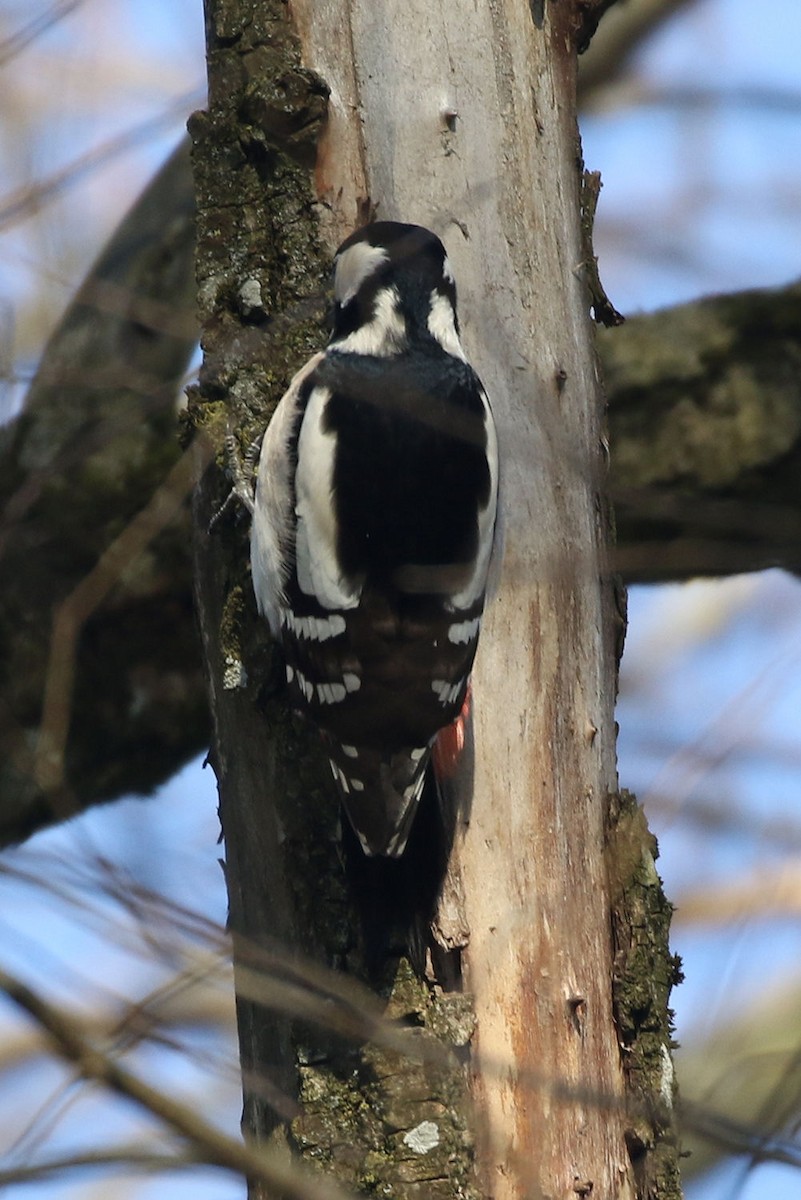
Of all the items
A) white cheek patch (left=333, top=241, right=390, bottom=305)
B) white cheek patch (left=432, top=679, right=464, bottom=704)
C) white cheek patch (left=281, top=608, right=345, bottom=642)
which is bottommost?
white cheek patch (left=432, top=679, right=464, bottom=704)

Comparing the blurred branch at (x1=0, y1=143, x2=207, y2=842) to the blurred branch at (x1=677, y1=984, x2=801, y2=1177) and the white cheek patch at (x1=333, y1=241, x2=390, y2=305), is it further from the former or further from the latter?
the blurred branch at (x1=677, y1=984, x2=801, y2=1177)

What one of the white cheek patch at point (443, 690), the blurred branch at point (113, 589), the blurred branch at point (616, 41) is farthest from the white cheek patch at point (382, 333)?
the blurred branch at point (616, 41)

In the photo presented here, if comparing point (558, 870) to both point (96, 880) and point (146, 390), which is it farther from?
point (146, 390)

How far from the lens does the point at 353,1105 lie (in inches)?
101

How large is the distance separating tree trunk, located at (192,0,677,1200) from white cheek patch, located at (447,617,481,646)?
171 mm

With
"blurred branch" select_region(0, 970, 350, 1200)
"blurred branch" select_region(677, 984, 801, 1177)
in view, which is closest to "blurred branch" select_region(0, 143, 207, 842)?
"blurred branch" select_region(677, 984, 801, 1177)

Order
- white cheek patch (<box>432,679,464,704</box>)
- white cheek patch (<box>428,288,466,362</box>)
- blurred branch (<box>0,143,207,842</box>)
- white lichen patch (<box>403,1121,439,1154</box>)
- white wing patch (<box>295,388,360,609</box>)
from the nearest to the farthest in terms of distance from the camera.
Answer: white lichen patch (<box>403,1121,439,1154</box>)
white cheek patch (<box>432,679,464,704</box>)
white wing patch (<box>295,388,360,609</box>)
white cheek patch (<box>428,288,466,362</box>)
blurred branch (<box>0,143,207,842</box>)

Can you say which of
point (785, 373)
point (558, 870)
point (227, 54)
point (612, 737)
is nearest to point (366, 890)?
point (558, 870)

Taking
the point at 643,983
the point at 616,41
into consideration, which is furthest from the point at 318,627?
the point at 616,41

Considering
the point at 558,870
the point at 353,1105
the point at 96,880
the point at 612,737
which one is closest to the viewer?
the point at 96,880

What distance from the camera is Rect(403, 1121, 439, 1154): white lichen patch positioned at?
249 centimetres

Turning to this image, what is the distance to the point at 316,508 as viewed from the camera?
2824mm

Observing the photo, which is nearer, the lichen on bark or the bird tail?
the bird tail

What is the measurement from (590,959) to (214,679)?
2.82 ft
